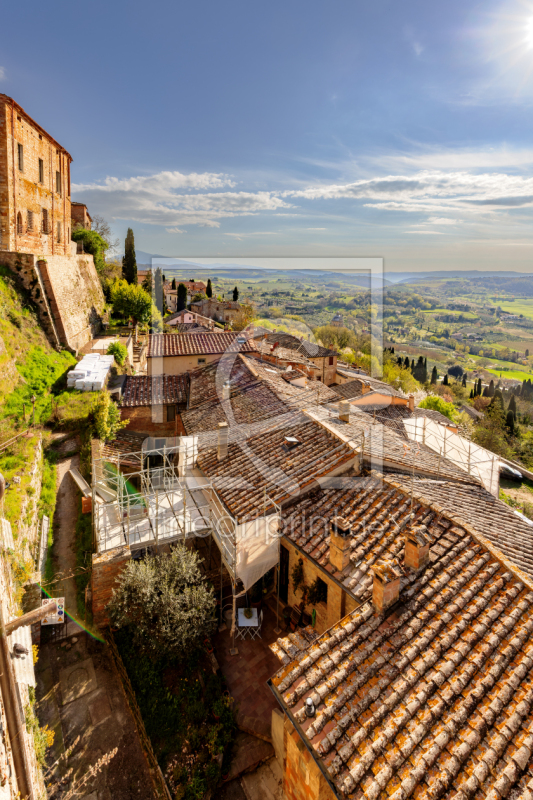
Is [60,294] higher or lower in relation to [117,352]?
higher

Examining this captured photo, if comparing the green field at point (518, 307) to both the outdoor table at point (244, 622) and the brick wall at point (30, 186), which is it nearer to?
the brick wall at point (30, 186)

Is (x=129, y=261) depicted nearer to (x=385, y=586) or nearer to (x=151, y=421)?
(x=151, y=421)

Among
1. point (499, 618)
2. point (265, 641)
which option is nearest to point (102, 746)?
point (265, 641)

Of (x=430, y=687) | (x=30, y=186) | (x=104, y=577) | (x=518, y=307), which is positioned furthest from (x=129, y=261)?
(x=518, y=307)

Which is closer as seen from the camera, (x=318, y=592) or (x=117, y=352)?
(x=318, y=592)

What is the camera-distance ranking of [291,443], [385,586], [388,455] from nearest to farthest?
[385,586] → [388,455] → [291,443]

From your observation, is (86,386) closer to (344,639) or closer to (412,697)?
(344,639)

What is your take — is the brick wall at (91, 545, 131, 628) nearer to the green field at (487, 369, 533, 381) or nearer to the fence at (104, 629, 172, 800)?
the fence at (104, 629, 172, 800)

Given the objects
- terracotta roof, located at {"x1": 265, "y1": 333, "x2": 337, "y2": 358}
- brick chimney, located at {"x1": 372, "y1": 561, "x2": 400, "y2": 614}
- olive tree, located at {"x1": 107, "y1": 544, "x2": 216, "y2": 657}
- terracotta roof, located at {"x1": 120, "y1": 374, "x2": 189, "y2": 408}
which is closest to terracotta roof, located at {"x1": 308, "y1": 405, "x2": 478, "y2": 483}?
brick chimney, located at {"x1": 372, "y1": 561, "x2": 400, "y2": 614}
